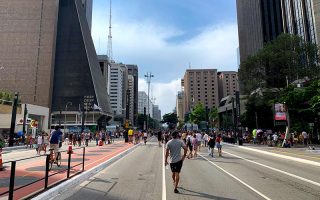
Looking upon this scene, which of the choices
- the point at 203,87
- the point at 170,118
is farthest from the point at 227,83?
the point at 170,118

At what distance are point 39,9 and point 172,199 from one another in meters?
123

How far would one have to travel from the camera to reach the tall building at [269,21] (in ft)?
219

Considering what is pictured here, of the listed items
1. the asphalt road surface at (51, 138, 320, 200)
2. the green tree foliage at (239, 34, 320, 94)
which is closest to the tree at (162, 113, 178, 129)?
the green tree foliage at (239, 34, 320, 94)

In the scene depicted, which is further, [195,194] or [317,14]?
[317,14]

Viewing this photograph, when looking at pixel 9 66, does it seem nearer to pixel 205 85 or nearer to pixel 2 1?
pixel 2 1

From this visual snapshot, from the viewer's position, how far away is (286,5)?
78688 mm

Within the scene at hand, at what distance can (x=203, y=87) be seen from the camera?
183m

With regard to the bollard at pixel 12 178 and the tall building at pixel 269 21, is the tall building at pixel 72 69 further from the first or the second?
the bollard at pixel 12 178

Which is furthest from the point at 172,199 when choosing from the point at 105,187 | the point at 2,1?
the point at 2,1

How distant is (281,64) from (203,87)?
13555cm

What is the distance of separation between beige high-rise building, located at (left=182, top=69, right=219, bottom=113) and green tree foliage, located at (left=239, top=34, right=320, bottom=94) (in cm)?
13061

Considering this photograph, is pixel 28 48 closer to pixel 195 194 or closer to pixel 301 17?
pixel 301 17

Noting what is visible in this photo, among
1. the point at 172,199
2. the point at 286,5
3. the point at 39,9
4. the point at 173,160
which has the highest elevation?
the point at 39,9

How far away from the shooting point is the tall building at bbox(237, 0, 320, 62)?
66625mm
